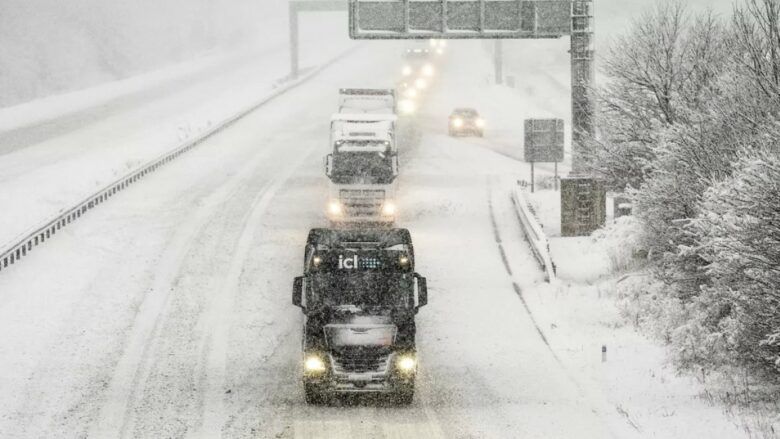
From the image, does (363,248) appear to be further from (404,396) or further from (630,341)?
(630,341)

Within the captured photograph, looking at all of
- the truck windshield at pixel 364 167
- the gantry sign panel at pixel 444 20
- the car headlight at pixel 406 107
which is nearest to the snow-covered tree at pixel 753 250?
the truck windshield at pixel 364 167

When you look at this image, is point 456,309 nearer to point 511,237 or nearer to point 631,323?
point 631,323

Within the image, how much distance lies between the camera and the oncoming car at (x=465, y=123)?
55500mm

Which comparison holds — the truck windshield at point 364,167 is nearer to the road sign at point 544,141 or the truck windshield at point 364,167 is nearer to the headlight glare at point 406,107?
the road sign at point 544,141

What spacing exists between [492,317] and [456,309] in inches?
38.1

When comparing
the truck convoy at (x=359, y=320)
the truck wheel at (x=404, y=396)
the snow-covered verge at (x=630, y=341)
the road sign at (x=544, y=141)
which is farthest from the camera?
the road sign at (x=544, y=141)

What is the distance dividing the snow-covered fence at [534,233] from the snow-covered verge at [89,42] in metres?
82.5

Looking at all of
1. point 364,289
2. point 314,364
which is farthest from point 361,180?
point 314,364

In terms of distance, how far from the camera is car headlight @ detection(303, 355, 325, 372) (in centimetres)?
1745

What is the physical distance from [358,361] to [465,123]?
39688 millimetres

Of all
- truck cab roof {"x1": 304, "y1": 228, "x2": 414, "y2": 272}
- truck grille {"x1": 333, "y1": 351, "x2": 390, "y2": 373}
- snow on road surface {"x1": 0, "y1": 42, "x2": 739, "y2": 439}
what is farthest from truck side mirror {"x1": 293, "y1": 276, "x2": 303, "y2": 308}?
snow on road surface {"x1": 0, "y1": 42, "x2": 739, "y2": 439}

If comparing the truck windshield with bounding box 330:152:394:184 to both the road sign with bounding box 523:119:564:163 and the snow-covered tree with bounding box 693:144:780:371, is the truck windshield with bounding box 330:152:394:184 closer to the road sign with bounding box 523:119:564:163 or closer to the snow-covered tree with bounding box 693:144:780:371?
the road sign with bounding box 523:119:564:163

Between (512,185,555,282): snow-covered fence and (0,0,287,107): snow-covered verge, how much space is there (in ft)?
271

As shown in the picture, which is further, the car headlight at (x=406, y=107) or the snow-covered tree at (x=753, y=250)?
the car headlight at (x=406, y=107)
